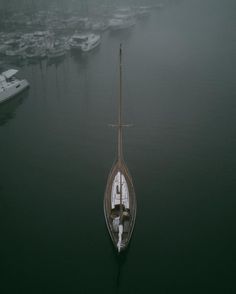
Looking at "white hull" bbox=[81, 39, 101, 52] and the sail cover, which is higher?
"white hull" bbox=[81, 39, 101, 52]

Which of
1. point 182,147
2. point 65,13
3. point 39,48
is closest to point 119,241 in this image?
point 182,147

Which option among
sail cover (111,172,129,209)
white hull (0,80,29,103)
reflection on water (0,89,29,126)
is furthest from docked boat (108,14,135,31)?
sail cover (111,172,129,209)

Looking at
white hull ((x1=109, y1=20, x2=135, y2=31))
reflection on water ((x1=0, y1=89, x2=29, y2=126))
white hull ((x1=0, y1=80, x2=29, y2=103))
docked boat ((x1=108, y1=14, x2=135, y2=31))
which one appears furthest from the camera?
docked boat ((x1=108, y1=14, x2=135, y2=31))

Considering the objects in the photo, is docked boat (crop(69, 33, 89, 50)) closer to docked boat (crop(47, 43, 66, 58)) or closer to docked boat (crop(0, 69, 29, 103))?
docked boat (crop(47, 43, 66, 58))

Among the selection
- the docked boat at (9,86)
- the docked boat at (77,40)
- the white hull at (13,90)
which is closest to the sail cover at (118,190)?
the white hull at (13,90)

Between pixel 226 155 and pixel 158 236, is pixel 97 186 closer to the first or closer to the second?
pixel 158 236

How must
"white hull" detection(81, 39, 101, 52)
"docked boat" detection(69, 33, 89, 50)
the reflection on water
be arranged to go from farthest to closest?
"docked boat" detection(69, 33, 89, 50)
"white hull" detection(81, 39, 101, 52)
the reflection on water

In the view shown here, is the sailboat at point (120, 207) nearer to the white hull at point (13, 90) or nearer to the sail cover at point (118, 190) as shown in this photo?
the sail cover at point (118, 190)
